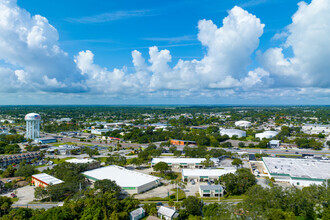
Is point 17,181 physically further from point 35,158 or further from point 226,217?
point 226,217

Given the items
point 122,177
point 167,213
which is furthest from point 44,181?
point 167,213

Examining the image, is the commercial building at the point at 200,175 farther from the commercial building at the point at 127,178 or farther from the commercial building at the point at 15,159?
the commercial building at the point at 15,159

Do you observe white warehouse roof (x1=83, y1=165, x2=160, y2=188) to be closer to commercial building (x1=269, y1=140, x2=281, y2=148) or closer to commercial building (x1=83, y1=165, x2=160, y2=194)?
commercial building (x1=83, y1=165, x2=160, y2=194)

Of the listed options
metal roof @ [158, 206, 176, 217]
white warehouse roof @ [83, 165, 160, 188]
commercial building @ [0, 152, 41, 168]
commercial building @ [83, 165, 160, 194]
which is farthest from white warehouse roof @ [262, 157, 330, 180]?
commercial building @ [0, 152, 41, 168]

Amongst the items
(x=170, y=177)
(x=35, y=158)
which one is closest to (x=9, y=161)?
(x=35, y=158)

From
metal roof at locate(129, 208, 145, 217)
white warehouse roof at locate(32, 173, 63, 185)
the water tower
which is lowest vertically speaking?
metal roof at locate(129, 208, 145, 217)

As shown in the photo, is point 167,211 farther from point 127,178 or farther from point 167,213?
point 127,178

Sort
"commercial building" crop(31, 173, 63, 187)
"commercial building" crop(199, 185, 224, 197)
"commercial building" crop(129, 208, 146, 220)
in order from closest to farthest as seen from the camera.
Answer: "commercial building" crop(129, 208, 146, 220) < "commercial building" crop(199, 185, 224, 197) < "commercial building" crop(31, 173, 63, 187)
